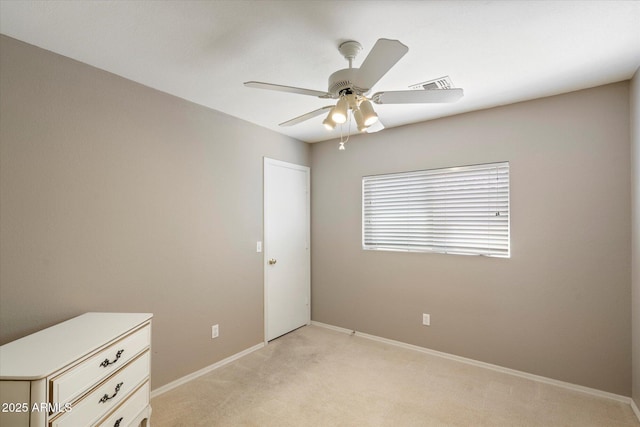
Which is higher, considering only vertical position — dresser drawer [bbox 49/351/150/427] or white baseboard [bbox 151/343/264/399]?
dresser drawer [bbox 49/351/150/427]

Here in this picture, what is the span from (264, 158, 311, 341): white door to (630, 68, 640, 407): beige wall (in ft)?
10.5

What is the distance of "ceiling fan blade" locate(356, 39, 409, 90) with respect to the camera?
138 centimetres

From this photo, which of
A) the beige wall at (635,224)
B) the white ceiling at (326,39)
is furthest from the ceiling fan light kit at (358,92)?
the beige wall at (635,224)

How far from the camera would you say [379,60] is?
58.7 inches

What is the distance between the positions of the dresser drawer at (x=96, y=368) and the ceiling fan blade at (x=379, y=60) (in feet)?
6.61

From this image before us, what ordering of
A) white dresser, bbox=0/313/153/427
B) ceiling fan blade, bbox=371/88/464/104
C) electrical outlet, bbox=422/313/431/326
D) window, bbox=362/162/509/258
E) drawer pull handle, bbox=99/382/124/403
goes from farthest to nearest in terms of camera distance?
electrical outlet, bbox=422/313/431/326 → window, bbox=362/162/509/258 → ceiling fan blade, bbox=371/88/464/104 → drawer pull handle, bbox=99/382/124/403 → white dresser, bbox=0/313/153/427

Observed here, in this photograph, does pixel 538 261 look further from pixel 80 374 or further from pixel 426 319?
pixel 80 374

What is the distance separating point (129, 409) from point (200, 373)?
1087 mm

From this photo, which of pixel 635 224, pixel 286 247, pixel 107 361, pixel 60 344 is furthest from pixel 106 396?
pixel 635 224

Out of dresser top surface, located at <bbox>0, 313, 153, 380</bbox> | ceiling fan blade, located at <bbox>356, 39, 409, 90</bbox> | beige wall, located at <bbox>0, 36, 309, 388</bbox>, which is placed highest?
ceiling fan blade, located at <bbox>356, 39, 409, 90</bbox>

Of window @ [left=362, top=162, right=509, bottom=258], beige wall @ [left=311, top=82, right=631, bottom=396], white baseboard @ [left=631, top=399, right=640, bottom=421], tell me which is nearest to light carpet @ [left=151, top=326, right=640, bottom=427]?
white baseboard @ [left=631, top=399, right=640, bottom=421]

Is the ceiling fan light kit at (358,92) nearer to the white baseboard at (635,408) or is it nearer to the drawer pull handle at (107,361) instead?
the drawer pull handle at (107,361)

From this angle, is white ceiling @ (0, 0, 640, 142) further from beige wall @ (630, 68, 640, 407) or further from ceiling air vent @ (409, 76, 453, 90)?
beige wall @ (630, 68, 640, 407)

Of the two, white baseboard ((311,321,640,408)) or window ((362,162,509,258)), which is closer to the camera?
white baseboard ((311,321,640,408))
